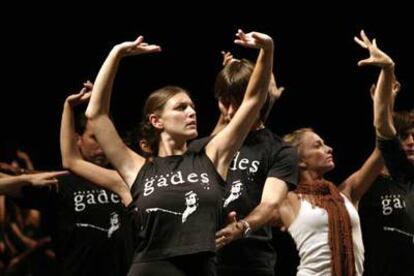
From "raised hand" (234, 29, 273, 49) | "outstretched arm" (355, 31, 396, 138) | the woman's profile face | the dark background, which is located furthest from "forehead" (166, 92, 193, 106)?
the dark background

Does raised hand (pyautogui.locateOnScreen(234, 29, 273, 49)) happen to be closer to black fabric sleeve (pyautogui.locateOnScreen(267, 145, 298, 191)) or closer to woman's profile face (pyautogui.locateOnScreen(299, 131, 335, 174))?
black fabric sleeve (pyautogui.locateOnScreen(267, 145, 298, 191))

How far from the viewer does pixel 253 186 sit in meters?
3.40

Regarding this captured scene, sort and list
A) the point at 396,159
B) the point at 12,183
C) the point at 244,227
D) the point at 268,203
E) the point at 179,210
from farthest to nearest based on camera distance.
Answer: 1. the point at 12,183
2. the point at 396,159
3. the point at 268,203
4. the point at 244,227
5. the point at 179,210

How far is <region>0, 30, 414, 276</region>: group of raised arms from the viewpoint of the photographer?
293 centimetres

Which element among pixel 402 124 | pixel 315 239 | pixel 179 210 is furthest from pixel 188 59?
pixel 179 210

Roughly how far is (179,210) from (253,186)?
1.85 ft

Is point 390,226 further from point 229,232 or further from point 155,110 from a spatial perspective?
point 155,110

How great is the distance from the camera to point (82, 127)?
430 cm

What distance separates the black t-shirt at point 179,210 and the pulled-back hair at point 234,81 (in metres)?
0.45

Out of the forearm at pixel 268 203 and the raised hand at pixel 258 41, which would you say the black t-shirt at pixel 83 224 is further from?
the raised hand at pixel 258 41

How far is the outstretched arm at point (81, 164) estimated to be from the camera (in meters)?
3.28

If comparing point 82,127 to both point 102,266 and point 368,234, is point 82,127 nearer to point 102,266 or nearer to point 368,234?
point 102,266

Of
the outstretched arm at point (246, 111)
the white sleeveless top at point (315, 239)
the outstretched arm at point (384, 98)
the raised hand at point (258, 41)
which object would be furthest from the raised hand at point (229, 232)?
the white sleeveless top at point (315, 239)

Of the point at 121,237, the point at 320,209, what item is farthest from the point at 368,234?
the point at 121,237
